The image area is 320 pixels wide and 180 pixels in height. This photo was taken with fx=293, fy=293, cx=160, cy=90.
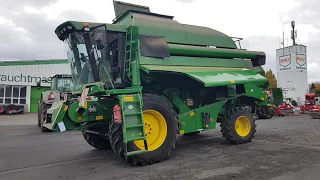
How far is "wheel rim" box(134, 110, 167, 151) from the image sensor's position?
6250mm

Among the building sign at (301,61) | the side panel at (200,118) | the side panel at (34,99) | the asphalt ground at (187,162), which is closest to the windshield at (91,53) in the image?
the asphalt ground at (187,162)

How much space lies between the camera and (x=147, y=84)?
7.26m

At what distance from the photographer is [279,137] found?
377 inches

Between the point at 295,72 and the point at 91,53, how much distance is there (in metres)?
28.8

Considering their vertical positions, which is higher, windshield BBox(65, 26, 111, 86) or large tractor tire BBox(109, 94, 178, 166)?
windshield BBox(65, 26, 111, 86)

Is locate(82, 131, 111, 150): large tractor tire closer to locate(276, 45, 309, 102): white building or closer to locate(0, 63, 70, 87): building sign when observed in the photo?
locate(0, 63, 70, 87): building sign

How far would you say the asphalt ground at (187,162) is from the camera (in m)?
Answer: 5.27

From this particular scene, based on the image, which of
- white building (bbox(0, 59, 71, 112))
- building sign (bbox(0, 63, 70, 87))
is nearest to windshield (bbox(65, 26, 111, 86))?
white building (bbox(0, 59, 71, 112))

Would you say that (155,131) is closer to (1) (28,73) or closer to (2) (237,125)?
(2) (237,125)

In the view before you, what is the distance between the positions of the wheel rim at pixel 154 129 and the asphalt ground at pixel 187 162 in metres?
0.46

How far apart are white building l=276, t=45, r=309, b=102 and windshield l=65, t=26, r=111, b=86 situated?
2756cm

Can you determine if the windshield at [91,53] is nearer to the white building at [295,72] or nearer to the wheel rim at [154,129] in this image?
the wheel rim at [154,129]

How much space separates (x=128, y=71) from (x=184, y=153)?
8.03 ft

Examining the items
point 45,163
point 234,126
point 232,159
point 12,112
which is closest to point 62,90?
point 45,163
